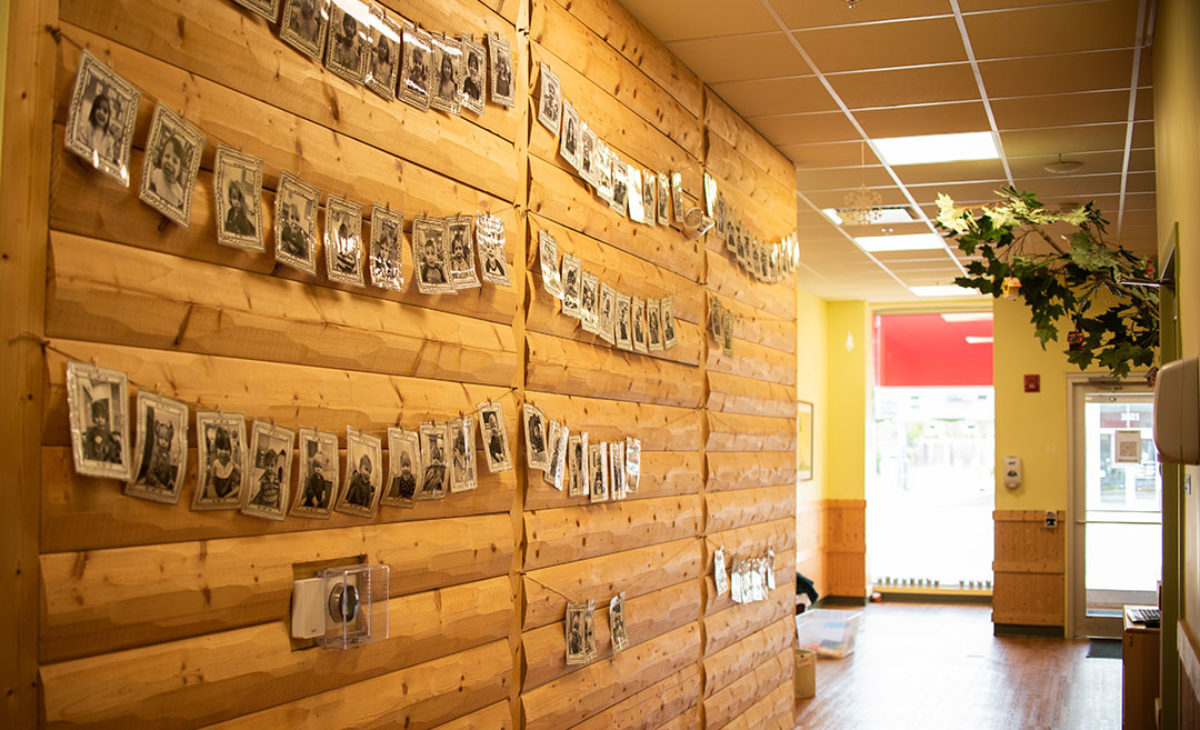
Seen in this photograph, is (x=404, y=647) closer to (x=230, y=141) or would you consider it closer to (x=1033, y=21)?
(x=230, y=141)

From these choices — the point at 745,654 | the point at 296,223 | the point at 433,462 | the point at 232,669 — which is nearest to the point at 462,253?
the point at 433,462

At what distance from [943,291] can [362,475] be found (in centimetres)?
1044

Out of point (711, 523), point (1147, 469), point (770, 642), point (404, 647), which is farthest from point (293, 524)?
point (1147, 469)

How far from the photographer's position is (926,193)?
24.6 feet

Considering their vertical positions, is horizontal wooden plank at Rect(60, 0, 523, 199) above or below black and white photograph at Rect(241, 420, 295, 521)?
above

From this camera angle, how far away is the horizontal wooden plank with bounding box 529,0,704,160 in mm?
3721

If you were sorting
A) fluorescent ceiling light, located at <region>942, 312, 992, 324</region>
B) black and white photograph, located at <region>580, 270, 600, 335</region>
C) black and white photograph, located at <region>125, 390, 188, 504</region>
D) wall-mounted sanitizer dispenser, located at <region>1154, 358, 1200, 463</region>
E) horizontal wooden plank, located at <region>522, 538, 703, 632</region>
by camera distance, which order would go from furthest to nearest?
1. fluorescent ceiling light, located at <region>942, 312, 992, 324</region>
2. black and white photograph, located at <region>580, 270, 600, 335</region>
3. horizontal wooden plank, located at <region>522, 538, 703, 632</region>
4. wall-mounted sanitizer dispenser, located at <region>1154, 358, 1200, 463</region>
5. black and white photograph, located at <region>125, 390, 188, 504</region>

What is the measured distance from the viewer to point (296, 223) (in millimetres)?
2467

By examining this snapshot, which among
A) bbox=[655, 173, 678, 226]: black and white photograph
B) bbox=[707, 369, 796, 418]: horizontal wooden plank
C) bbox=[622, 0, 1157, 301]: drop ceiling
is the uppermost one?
bbox=[622, 0, 1157, 301]: drop ceiling

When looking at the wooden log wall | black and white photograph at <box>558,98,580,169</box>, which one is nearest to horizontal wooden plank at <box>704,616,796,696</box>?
the wooden log wall

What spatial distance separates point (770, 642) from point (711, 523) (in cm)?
132

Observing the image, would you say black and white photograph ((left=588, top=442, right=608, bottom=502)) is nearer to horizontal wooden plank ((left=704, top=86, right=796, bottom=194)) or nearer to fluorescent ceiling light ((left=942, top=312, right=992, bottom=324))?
horizontal wooden plank ((left=704, top=86, right=796, bottom=194))

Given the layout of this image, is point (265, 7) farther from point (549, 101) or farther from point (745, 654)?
point (745, 654)

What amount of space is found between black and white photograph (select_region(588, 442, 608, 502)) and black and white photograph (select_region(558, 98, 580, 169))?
38.9 inches
